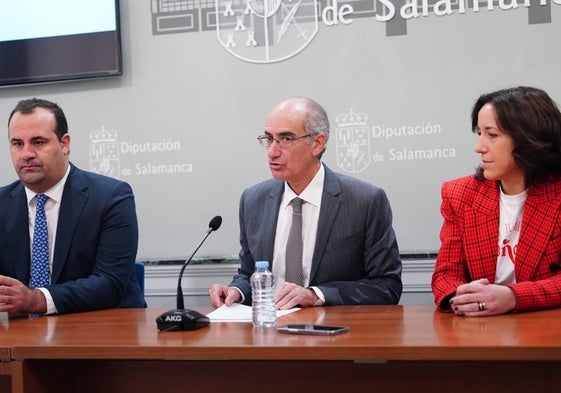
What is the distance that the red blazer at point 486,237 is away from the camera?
2.46 m

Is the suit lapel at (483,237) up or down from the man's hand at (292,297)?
up

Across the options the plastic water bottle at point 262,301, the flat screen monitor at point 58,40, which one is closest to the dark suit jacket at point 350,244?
the plastic water bottle at point 262,301

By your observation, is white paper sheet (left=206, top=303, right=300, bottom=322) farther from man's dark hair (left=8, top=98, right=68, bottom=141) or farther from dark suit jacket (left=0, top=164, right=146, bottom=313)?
man's dark hair (left=8, top=98, right=68, bottom=141)

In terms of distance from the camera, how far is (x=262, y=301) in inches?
85.3

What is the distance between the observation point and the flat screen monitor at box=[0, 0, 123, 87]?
392cm

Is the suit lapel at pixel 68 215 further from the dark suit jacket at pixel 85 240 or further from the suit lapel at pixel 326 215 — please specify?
the suit lapel at pixel 326 215

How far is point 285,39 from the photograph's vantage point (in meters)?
3.74

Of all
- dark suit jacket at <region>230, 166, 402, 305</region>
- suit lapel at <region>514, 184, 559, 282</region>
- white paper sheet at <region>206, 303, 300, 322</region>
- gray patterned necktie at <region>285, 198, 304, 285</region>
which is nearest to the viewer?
white paper sheet at <region>206, 303, 300, 322</region>

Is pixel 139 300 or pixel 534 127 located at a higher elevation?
pixel 534 127

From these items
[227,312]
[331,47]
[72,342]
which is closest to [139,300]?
[227,312]

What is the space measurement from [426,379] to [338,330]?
0.86 feet

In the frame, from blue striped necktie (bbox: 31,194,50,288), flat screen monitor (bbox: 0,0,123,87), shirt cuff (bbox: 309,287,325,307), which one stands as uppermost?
flat screen monitor (bbox: 0,0,123,87)

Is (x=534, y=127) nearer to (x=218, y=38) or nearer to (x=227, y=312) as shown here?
(x=227, y=312)

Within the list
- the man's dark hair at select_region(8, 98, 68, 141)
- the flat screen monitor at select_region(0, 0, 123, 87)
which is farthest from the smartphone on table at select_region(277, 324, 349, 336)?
the flat screen monitor at select_region(0, 0, 123, 87)
